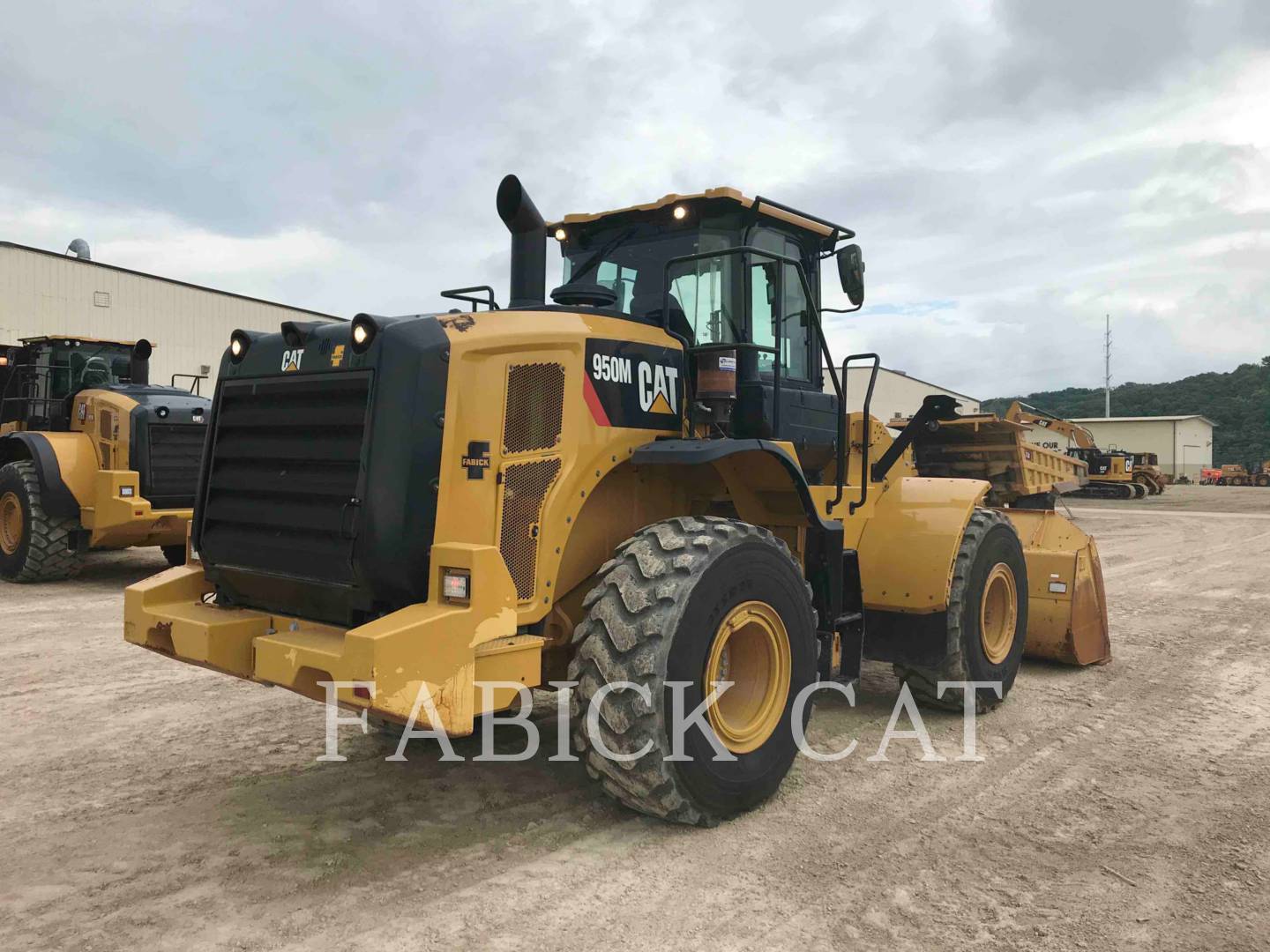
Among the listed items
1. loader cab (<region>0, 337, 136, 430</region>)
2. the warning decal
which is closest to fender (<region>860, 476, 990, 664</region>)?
the warning decal

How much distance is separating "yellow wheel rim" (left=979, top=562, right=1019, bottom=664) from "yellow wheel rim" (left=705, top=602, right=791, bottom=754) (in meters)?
2.53

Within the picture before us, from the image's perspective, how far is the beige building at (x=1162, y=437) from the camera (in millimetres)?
70312

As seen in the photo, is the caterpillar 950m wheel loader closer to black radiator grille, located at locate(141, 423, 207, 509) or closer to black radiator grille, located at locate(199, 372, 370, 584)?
black radiator grille, located at locate(199, 372, 370, 584)

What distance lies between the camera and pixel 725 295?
5031 millimetres

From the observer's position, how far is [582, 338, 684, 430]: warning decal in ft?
13.4

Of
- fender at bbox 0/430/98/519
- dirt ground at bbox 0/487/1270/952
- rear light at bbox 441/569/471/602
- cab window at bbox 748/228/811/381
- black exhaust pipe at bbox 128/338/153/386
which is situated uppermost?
black exhaust pipe at bbox 128/338/153/386

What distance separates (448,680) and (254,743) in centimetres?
245

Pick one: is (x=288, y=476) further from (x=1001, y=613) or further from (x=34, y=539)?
(x=34, y=539)

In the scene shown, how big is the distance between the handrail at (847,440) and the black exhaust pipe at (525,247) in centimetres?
189

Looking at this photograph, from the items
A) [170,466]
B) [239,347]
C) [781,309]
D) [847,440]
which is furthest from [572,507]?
[170,466]

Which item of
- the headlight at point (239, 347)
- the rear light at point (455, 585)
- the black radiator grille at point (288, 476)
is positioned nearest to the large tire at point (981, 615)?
the rear light at point (455, 585)

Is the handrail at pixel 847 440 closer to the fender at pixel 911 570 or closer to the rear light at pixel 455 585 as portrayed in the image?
the fender at pixel 911 570

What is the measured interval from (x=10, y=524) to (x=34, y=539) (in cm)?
101

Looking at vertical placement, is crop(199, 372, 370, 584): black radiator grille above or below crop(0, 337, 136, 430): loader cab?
below
